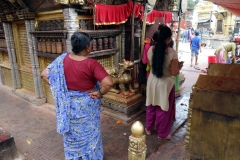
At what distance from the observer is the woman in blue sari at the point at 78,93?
2.32 m

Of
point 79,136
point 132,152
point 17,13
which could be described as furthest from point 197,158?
point 17,13

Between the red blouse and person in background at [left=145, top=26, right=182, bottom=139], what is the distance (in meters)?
1.28

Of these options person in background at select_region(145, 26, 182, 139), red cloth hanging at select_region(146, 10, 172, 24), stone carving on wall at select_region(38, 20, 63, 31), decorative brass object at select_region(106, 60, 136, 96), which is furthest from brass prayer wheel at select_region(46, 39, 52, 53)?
red cloth hanging at select_region(146, 10, 172, 24)

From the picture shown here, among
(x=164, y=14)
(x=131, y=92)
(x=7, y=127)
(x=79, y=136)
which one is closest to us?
(x=79, y=136)

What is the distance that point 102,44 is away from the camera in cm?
488

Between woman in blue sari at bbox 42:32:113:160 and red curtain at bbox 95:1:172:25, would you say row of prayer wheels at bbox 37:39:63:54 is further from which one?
woman in blue sari at bbox 42:32:113:160

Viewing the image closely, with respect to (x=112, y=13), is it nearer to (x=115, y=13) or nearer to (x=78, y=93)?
(x=115, y=13)

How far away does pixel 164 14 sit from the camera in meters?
5.95

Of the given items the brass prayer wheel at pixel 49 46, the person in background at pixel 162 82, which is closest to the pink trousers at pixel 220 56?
the person in background at pixel 162 82

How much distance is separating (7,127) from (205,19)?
1190 inches

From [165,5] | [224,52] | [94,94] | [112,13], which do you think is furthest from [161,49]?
[224,52]

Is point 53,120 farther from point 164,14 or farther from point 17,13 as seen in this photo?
point 164,14

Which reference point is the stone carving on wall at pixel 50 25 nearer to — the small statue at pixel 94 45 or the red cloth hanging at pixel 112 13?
the small statue at pixel 94 45

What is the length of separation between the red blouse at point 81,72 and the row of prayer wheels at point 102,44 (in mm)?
2304
